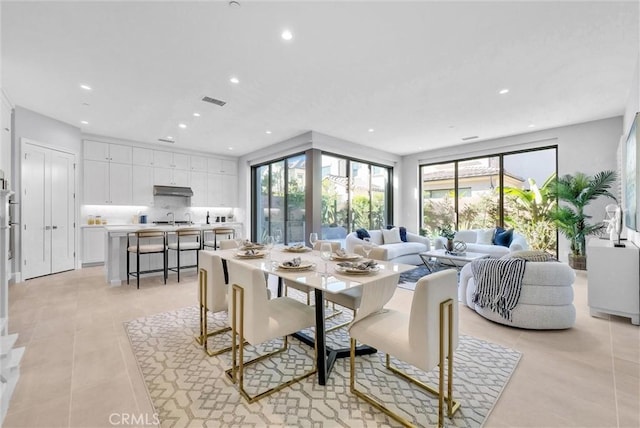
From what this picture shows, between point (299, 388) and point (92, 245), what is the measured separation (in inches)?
254

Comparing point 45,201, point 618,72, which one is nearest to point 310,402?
point 618,72

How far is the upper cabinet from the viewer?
633 centimetres

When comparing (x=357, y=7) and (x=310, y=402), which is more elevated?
(x=357, y=7)

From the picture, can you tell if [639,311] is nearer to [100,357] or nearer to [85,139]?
[100,357]

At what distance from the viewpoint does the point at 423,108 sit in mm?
4801

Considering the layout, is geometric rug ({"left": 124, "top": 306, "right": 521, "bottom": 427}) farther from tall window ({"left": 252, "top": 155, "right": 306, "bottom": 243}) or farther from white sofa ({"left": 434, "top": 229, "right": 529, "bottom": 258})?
tall window ({"left": 252, "top": 155, "right": 306, "bottom": 243})

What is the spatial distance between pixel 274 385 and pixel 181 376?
0.71m

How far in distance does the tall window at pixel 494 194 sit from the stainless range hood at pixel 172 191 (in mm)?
6479

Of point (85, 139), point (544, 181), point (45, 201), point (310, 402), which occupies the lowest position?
point (310, 402)

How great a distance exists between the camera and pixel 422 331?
5.04 ft

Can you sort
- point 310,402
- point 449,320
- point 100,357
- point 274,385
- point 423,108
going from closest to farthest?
point 449,320 → point 310,402 → point 274,385 → point 100,357 → point 423,108

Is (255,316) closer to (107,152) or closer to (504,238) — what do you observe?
(504,238)

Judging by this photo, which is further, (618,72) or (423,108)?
(423,108)

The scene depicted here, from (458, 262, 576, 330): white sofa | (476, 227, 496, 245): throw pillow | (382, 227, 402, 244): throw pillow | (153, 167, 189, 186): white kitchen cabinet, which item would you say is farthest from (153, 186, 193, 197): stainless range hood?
(458, 262, 576, 330): white sofa
